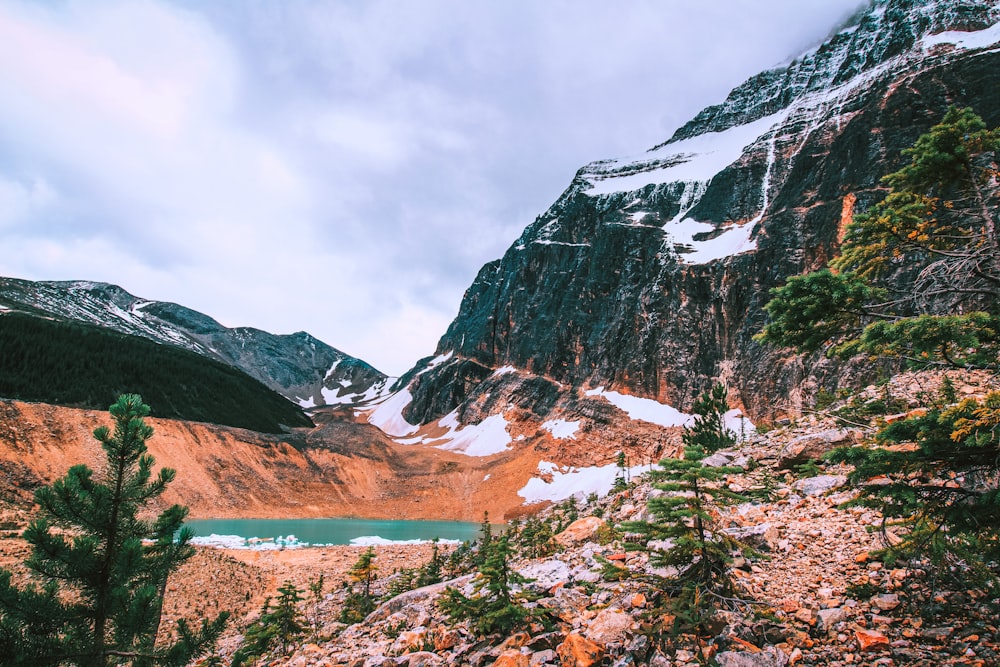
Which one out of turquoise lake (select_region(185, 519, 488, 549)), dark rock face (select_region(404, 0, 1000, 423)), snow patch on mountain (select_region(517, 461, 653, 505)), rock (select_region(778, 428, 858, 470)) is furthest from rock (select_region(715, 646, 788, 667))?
snow patch on mountain (select_region(517, 461, 653, 505))

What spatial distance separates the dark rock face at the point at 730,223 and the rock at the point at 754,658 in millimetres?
45831

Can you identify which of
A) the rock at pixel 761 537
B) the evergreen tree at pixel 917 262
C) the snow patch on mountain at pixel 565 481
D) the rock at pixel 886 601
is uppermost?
the evergreen tree at pixel 917 262

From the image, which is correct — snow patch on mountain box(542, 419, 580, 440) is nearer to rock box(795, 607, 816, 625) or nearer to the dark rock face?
the dark rock face

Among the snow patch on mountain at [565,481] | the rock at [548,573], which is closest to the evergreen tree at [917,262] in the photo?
the rock at [548,573]

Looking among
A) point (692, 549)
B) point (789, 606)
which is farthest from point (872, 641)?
point (692, 549)

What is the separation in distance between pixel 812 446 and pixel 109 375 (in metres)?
87.6

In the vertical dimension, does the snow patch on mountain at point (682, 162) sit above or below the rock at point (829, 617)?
above

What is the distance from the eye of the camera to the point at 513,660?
6.19 m

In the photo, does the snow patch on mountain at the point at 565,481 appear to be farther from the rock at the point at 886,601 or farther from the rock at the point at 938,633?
the rock at the point at 938,633

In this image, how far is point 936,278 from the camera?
6422 millimetres

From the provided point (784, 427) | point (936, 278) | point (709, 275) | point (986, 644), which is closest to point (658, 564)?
point (986, 644)

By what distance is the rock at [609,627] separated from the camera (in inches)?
244

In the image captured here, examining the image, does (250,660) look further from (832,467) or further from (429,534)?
(429,534)

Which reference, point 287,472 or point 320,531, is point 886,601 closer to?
point 320,531
